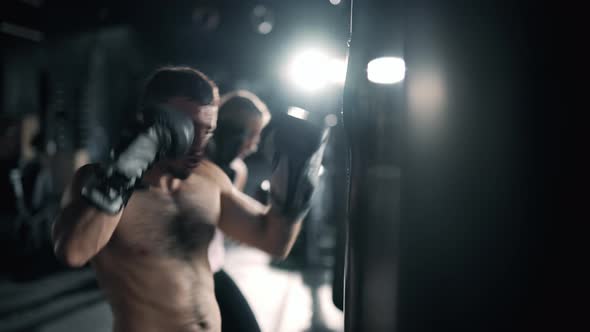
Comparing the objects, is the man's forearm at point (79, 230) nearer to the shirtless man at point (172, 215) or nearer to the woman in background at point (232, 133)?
the shirtless man at point (172, 215)

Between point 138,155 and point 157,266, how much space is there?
334mm

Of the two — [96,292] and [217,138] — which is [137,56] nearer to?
[96,292]

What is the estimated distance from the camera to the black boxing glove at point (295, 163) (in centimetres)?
125

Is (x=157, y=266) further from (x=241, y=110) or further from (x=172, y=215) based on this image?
(x=241, y=110)

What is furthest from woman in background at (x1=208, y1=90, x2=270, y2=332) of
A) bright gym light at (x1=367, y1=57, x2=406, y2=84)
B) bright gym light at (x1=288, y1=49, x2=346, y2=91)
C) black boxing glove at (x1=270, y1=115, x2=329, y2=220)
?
bright gym light at (x1=288, y1=49, x2=346, y2=91)

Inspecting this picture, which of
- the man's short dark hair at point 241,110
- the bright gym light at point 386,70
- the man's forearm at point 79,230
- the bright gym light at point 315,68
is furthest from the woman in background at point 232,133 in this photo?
the bright gym light at point 315,68

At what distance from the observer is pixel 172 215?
116 cm

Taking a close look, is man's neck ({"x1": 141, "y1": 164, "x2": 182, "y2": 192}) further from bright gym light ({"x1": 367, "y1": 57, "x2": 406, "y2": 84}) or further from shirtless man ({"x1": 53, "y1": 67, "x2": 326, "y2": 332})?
bright gym light ({"x1": 367, "y1": 57, "x2": 406, "y2": 84})

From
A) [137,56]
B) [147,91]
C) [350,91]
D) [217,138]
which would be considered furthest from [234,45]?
[350,91]

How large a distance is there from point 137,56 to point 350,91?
29.2ft

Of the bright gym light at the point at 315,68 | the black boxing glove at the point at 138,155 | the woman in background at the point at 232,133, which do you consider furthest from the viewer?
the bright gym light at the point at 315,68

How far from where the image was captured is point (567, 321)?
2.04 feet

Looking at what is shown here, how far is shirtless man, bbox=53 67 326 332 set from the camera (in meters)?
0.95

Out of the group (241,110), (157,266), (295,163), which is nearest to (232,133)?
(241,110)
